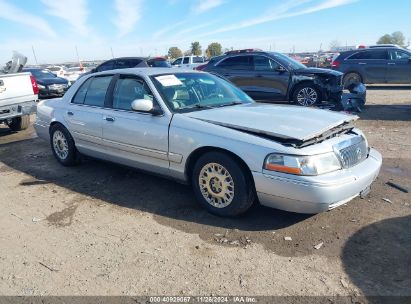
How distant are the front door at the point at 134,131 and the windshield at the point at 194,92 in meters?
0.20

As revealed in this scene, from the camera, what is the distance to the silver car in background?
11.3 ft

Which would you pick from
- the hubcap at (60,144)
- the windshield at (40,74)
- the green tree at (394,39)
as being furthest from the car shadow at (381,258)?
the green tree at (394,39)

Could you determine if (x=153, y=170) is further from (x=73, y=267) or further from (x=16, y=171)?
(x=16, y=171)

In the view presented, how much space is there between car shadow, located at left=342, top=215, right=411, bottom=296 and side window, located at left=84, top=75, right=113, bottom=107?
3.62 m

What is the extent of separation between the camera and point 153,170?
4.53 metres

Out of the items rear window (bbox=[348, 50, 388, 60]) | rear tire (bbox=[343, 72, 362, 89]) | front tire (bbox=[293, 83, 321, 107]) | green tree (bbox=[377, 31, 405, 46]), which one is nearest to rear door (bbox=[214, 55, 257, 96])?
front tire (bbox=[293, 83, 321, 107])

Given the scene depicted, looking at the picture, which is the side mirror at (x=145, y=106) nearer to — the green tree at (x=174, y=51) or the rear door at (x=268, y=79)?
the rear door at (x=268, y=79)

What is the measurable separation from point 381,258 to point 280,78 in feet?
25.0

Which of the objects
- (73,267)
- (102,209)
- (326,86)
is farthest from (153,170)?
(326,86)

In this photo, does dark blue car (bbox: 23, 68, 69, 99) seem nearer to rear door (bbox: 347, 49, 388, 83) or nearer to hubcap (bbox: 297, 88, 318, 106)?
hubcap (bbox: 297, 88, 318, 106)

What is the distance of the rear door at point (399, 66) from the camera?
48.9 feet

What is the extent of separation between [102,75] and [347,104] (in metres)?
6.67

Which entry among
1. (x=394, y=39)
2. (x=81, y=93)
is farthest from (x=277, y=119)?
(x=394, y=39)

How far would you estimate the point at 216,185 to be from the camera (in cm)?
392
